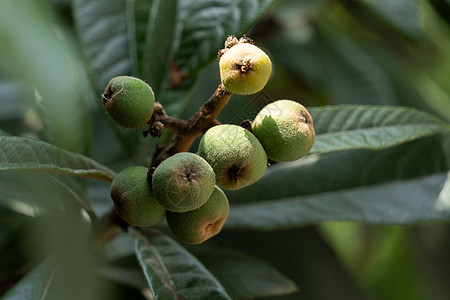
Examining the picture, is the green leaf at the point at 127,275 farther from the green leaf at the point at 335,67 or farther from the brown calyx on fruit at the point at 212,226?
the green leaf at the point at 335,67

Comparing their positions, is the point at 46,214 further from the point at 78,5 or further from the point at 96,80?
the point at 78,5

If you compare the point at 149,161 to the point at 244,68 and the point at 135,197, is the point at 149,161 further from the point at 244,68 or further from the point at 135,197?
the point at 244,68

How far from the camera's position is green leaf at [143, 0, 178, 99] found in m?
1.30

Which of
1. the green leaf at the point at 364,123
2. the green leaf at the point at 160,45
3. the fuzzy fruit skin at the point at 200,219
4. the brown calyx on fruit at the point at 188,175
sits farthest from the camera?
the green leaf at the point at 160,45

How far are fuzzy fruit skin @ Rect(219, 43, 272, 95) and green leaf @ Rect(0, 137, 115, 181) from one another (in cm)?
36

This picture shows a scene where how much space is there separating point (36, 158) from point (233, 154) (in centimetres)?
37

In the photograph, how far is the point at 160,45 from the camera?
Result: 1.33 metres

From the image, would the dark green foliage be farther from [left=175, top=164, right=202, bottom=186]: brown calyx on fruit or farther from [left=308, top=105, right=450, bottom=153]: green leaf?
[left=175, top=164, right=202, bottom=186]: brown calyx on fruit

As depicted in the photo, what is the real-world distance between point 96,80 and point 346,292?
1.26 meters

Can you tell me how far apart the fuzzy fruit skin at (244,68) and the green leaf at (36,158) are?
1.18ft

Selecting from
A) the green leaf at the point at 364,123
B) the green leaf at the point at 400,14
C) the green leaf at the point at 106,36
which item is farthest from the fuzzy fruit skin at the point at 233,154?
the green leaf at the point at 400,14

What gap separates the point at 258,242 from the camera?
191cm

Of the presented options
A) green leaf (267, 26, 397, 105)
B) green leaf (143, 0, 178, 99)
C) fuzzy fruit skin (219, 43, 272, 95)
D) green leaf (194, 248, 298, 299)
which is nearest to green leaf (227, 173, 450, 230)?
green leaf (194, 248, 298, 299)

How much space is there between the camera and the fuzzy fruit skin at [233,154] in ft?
2.83
